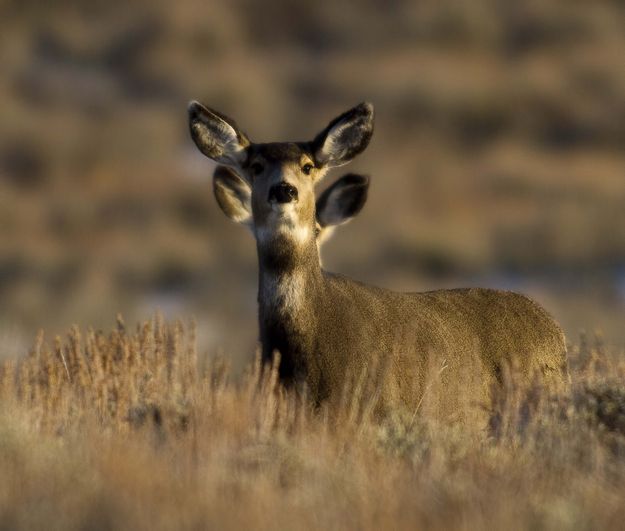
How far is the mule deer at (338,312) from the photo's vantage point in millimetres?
10320

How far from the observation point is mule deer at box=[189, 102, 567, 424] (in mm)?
10320

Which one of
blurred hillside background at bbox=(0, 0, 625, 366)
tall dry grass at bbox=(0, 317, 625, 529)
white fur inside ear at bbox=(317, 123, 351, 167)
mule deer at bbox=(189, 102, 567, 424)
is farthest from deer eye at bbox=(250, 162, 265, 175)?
blurred hillside background at bbox=(0, 0, 625, 366)

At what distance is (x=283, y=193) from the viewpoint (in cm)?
1034

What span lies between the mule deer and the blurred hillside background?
922 cm

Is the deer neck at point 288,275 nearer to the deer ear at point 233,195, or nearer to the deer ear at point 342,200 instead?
the deer ear at point 233,195

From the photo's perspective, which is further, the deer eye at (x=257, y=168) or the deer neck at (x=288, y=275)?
the deer eye at (x=257, y=168)

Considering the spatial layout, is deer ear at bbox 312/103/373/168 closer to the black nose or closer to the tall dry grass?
the black nose

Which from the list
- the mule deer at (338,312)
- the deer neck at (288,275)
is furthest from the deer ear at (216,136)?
the deer neck at (288,275)

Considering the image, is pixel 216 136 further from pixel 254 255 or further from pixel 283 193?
pixel 254 255

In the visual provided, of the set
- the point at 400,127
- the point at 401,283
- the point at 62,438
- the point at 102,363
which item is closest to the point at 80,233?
the point at 401,283

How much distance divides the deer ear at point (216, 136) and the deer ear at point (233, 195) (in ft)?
1.28

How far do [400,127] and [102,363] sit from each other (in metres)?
30.4

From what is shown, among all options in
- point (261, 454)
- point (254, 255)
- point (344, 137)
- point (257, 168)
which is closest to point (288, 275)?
point (257, 168)

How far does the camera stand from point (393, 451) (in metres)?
8.98
